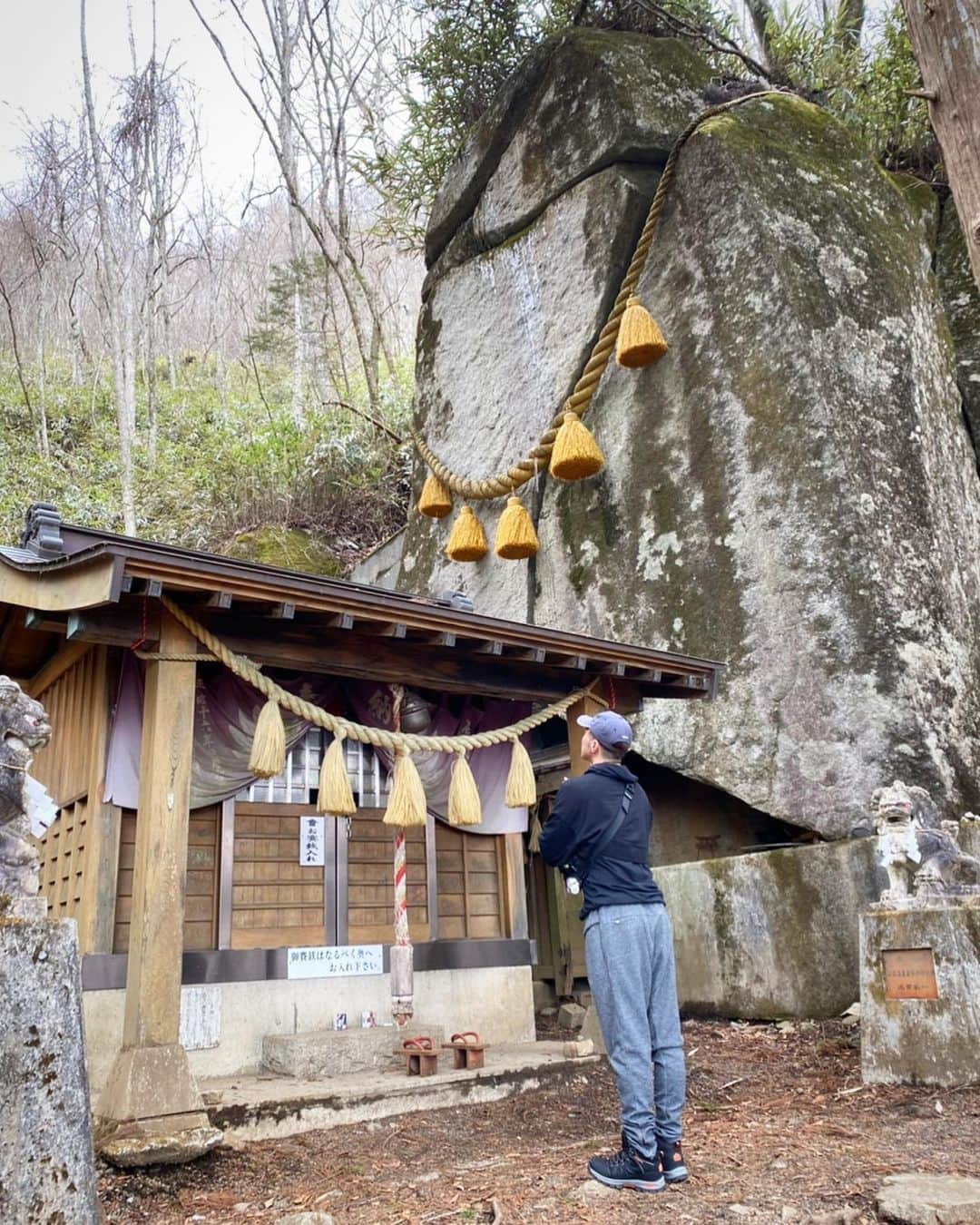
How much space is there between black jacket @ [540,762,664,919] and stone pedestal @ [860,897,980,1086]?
238 cm

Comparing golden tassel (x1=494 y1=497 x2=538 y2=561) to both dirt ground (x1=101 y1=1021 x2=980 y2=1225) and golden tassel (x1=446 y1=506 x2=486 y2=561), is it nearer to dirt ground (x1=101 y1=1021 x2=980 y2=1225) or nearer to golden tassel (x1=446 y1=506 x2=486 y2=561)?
golden tassel (x1=446 y1=506 x2=486 y2=561)

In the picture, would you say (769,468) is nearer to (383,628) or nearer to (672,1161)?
(383,628)

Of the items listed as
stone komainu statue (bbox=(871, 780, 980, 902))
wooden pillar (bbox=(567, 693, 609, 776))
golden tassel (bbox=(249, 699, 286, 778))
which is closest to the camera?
golden tassel (bbox=(249, 699, 286, 778))

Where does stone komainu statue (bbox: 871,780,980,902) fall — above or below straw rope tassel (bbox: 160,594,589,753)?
below

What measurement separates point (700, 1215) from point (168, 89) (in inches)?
987

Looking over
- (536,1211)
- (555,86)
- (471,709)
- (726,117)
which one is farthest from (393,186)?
(536,1211)

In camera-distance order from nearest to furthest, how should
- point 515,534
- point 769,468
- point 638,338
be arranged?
point 769,468 → point 638,338 → point 515,534

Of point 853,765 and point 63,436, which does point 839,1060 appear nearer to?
point 853,765

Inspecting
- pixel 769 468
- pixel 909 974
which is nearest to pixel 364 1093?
pixel 909 974

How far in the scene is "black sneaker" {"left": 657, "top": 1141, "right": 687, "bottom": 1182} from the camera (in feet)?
13.6

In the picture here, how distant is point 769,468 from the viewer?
10.3m

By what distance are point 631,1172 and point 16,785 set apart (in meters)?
3.03

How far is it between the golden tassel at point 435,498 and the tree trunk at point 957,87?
401 inches

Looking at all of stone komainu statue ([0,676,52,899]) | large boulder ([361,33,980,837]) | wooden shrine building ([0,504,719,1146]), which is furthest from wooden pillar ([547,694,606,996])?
stone komainu statue ([0,676,52,899])
